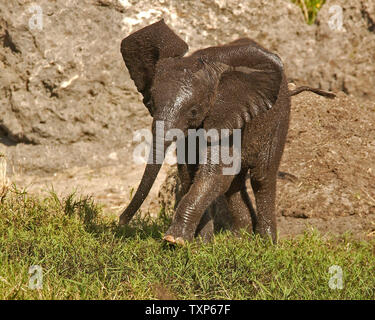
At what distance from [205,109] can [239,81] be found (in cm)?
38

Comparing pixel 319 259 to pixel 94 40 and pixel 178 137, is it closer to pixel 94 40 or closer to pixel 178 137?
pixel 178 137

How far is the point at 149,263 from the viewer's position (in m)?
4.84

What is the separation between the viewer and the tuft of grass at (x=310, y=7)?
8.22 meters

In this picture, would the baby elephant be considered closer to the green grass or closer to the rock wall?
the green grass

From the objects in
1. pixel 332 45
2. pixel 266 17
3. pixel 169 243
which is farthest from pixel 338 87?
pixel 169 243

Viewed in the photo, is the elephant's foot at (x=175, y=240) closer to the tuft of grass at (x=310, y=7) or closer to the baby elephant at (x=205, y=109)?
the baby elephant at (x=205, y=109)

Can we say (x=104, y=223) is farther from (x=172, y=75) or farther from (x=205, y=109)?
(x=172, y=75)

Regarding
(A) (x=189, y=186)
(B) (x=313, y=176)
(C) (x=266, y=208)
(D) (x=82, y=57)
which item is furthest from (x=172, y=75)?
(D) (x=82, y=57)

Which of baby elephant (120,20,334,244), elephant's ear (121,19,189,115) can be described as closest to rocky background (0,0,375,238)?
baby elephant (120,20,334,244)

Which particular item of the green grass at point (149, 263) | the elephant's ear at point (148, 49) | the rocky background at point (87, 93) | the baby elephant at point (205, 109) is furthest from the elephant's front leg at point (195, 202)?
the rocky background at point (87, 93)

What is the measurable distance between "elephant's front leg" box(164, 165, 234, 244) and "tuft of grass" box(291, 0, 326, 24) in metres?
3.77

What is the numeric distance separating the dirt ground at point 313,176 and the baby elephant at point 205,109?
113cm

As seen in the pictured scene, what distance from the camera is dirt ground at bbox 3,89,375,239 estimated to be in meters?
6.45

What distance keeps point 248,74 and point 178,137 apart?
77 cm
